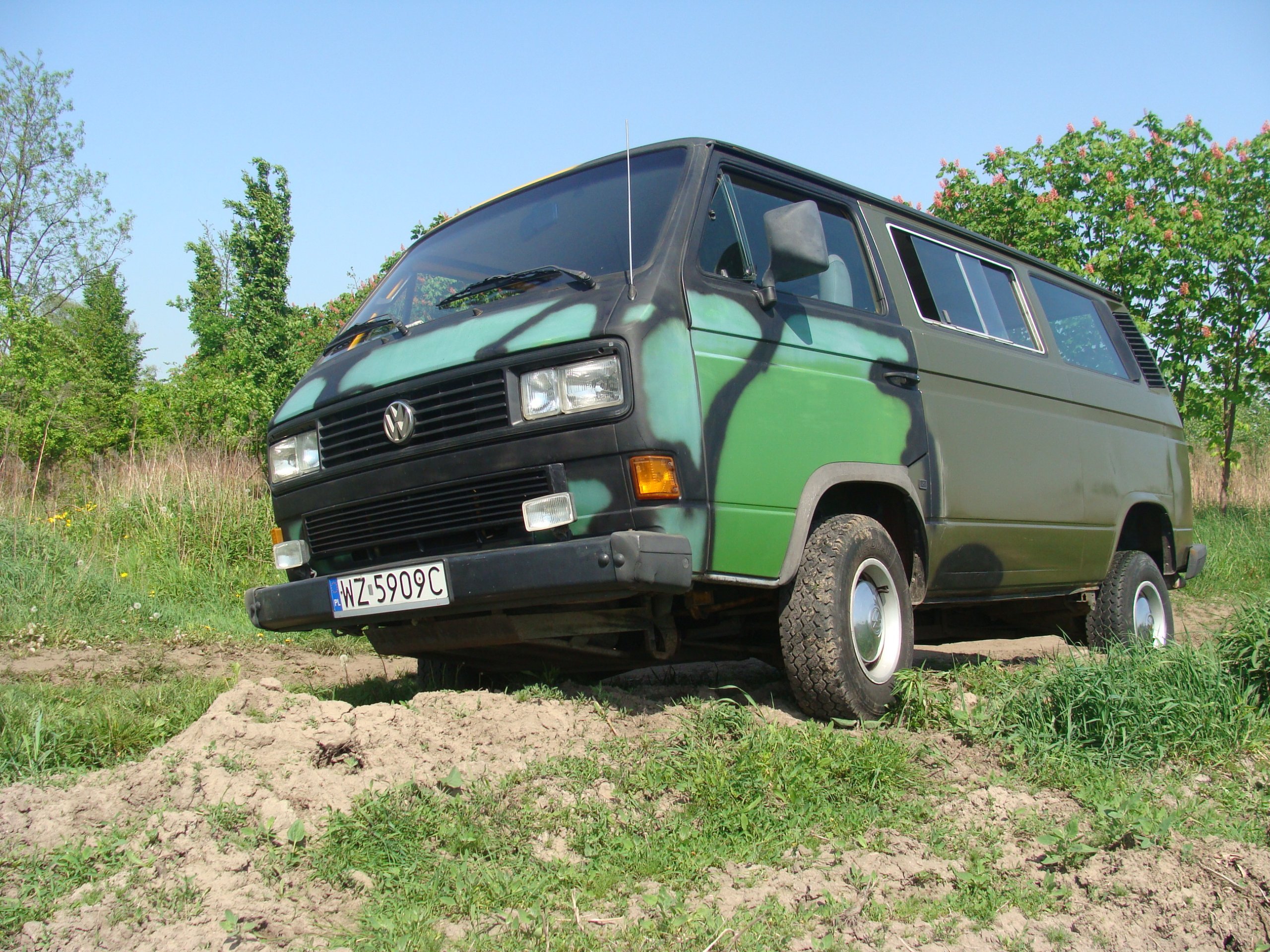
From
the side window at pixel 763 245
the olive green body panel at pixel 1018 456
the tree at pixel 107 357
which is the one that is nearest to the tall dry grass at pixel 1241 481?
the olive green body panel at pixel 1018 456

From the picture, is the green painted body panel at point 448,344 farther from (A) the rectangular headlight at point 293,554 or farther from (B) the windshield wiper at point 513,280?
(A) the rectangular headlight at point 293,554

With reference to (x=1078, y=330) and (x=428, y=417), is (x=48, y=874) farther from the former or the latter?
(x=1078, y=330)

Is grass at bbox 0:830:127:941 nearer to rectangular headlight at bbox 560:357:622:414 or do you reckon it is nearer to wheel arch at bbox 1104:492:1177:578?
rectangular headlight at bbox 560:357:622:414

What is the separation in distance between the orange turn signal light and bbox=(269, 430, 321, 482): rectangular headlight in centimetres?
141

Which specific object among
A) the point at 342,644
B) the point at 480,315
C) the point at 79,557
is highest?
the point at 480,315

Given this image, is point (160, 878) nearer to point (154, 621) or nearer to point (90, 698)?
point (90, 698)

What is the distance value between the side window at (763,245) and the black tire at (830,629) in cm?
96

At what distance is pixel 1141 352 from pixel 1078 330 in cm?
97

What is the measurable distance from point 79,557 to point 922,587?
22.3 feet

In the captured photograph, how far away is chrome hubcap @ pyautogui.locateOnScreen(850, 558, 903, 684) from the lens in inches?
147

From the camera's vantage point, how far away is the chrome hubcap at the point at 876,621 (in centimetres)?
373

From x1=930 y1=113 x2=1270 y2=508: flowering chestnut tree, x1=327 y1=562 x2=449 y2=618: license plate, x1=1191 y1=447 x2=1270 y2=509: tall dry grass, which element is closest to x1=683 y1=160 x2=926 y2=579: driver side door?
x1=327 y1=562 x2=449 y2=618: license plate

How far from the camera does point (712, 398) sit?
321 cm

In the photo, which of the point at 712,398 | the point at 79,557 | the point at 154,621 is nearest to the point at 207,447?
the point at 79,557
